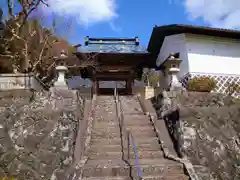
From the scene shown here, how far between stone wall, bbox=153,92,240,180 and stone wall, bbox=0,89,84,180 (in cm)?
373

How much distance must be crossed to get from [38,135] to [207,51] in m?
12.0

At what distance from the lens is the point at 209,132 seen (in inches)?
312

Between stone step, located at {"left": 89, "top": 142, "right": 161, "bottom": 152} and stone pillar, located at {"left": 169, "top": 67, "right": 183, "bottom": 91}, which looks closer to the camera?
stone step, located at {"left": 89, "top": 142, "right": 161, "bottom": 152}

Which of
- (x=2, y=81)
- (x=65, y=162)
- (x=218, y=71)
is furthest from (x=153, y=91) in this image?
(x=65, y=162)

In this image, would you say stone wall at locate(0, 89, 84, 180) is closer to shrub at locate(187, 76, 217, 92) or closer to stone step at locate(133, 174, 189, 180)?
stone step at locate(133, 174, 189, 180)

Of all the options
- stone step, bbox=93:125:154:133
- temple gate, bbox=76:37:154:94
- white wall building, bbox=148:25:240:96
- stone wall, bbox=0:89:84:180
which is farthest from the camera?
temple gate, bbox=76:37:154:94

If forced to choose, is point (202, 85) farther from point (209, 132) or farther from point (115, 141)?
point (115, 141)

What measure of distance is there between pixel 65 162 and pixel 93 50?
9.56 m

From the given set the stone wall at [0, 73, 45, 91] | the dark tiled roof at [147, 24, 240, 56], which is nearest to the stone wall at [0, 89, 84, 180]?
the stone wall at [0, 73, 45, 91]

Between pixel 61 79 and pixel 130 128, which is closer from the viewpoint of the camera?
pixel 130 128

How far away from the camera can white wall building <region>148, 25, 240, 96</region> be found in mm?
14297

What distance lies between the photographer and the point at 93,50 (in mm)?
15242

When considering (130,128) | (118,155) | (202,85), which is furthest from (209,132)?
(202,85)

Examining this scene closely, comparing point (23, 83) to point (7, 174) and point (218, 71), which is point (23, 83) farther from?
point (218, 71)
